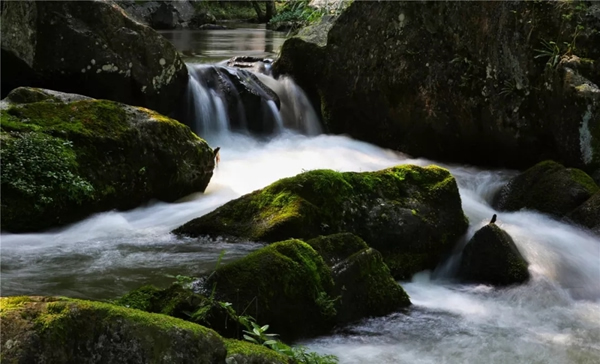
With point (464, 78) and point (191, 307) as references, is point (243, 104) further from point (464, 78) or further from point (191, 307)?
point (191, 307)

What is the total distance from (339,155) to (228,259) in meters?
5.56

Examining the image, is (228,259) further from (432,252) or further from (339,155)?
(339,155)

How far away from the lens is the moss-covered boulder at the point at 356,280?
4.86 m

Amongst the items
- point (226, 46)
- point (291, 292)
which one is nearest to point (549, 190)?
point (291, 292)

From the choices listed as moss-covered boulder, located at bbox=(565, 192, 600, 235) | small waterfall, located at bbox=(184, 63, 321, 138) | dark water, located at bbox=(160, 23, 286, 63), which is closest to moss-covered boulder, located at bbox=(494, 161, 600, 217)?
moss-covered boulder, located at bbox=(565, 192, 600, 235)

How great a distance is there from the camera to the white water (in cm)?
474

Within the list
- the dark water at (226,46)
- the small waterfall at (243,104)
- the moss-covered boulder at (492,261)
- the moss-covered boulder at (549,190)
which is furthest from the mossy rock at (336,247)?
the dark water at (226,46)

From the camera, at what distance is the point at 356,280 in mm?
4934

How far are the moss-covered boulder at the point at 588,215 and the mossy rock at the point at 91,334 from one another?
565cm

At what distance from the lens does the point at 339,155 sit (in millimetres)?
10891

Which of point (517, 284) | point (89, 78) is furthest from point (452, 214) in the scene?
point (89, 78)

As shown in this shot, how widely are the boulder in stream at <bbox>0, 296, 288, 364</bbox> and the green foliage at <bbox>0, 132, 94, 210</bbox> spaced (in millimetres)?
3840

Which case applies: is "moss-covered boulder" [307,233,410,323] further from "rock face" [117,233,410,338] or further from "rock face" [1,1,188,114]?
"rock face" [1,1,188,114]

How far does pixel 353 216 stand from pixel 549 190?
308cm
